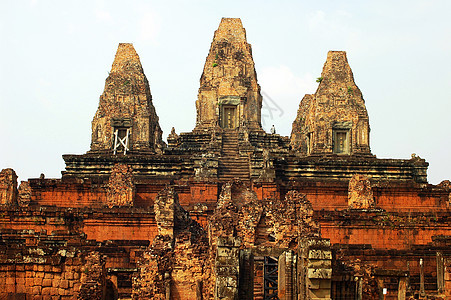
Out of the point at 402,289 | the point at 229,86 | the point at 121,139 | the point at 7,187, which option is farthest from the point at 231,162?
the point at 402,289

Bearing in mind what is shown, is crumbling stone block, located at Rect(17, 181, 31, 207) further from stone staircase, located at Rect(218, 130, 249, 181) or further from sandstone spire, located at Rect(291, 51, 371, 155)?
sandstone spire, located at Rect(291, 51, 371, 155)

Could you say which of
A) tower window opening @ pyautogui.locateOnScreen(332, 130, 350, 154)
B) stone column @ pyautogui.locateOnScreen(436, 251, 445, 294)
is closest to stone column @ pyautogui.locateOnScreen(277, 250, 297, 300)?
stone column @ pyautogui.locateOnScreen(436, 251, 445, 294)

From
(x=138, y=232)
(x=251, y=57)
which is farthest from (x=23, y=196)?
(x=251, y=57)

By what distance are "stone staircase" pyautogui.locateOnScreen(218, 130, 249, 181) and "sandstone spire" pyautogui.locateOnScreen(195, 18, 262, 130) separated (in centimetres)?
200

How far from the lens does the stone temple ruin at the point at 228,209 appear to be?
52.6 feet

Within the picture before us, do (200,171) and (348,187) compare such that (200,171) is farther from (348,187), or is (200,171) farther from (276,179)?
(348,187)

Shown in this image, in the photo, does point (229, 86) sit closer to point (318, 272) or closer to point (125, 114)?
point (125, 114)

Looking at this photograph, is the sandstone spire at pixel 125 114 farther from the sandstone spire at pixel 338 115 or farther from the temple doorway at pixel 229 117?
the sandstone spire at pixel 338 115

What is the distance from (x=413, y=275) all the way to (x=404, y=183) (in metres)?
9.74

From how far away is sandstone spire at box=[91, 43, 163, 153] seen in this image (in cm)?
3678

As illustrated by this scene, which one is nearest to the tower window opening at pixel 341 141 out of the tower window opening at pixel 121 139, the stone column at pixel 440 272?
the tower window opening at pixel 121 139

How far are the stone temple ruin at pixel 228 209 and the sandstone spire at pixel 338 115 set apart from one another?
0.06 meters

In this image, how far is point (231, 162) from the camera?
3241 centimetres

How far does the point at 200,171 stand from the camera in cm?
3003
